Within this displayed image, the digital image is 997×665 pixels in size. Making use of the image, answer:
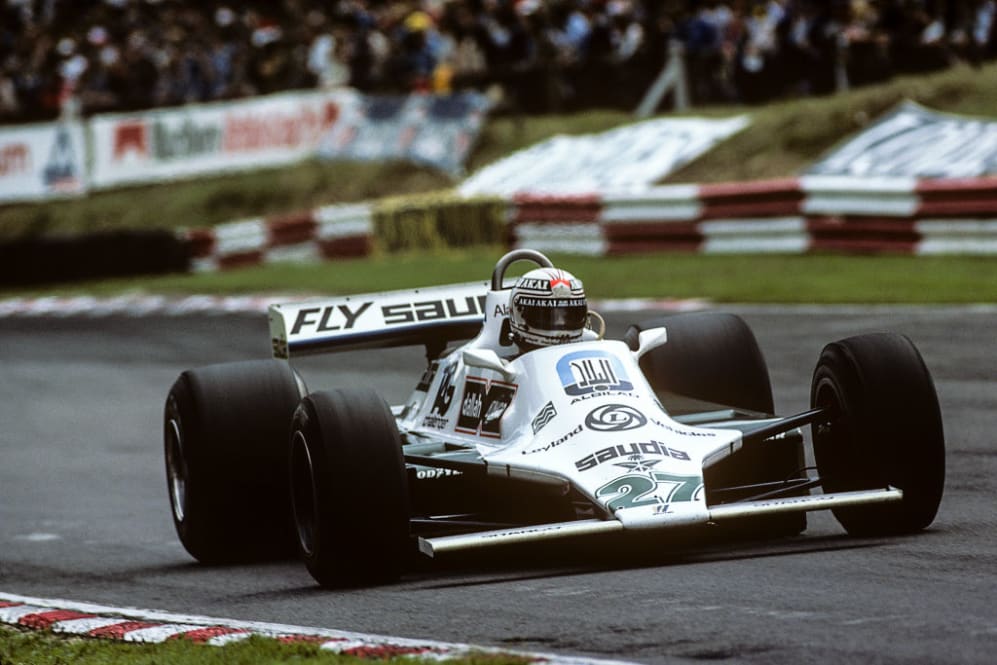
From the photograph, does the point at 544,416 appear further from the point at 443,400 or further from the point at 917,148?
the point at 917,148

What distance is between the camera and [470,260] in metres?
22.1

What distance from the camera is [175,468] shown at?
348 inches

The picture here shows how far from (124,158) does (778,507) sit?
23419mm

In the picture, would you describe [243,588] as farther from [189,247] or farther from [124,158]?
[124,158]

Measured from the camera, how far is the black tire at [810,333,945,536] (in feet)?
23.4

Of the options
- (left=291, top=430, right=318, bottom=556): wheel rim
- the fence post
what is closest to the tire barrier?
the fence post

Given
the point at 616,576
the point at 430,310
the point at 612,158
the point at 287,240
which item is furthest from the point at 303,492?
the point at 287,240

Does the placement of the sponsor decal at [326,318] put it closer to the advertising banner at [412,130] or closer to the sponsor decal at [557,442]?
the sponsor decal at [557,442]

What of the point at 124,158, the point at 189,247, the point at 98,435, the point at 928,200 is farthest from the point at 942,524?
the point at 124,158

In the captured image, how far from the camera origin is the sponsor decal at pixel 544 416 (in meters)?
7.36

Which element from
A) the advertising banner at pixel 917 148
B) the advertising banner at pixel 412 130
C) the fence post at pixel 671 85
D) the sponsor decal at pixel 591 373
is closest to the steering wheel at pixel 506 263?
the sponsor decal at pixel 591 373

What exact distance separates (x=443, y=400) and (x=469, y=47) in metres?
19.0

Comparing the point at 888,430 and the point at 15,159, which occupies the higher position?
the point at 888,430

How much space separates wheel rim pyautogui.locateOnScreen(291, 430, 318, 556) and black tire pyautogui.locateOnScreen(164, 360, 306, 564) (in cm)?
85
